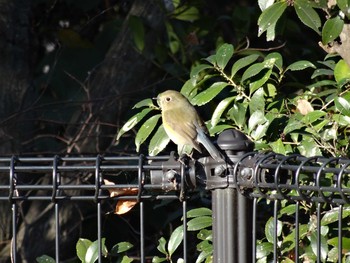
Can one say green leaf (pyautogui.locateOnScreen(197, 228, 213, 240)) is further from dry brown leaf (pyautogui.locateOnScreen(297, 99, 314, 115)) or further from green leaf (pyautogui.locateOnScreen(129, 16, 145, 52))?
green leaf (pyautogui.locateOnScreen(129, 16, 145, 52))

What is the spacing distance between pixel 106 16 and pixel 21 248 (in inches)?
87.0

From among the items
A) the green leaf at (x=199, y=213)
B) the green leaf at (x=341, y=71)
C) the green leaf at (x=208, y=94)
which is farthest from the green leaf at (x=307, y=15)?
the green leaf at (x=199, y=213)

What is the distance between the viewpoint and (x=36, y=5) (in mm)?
5848

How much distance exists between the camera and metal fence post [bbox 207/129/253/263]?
7.66 feet

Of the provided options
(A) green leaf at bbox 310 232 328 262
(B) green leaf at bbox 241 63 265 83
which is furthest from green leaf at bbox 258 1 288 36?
(A) green leaf at bbox 310 232 328 262

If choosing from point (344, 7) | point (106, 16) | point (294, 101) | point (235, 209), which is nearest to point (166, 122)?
point (294, 101)

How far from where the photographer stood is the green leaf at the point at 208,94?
3.16 m

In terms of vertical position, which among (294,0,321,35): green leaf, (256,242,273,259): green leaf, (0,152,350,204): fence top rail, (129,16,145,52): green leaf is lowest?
(256,242,273,259): green leaf

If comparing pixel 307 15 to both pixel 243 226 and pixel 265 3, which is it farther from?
pixel 243 226

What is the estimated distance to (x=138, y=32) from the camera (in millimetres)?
4660

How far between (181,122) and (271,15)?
75 centimetres

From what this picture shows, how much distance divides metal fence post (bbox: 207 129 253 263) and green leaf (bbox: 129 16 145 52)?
7.66 ft

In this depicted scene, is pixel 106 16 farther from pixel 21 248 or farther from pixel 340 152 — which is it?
pixel 340 152

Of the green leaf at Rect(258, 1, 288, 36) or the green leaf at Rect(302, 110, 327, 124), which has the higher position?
the green leaf at Rect(258, 1, 288, 36)
